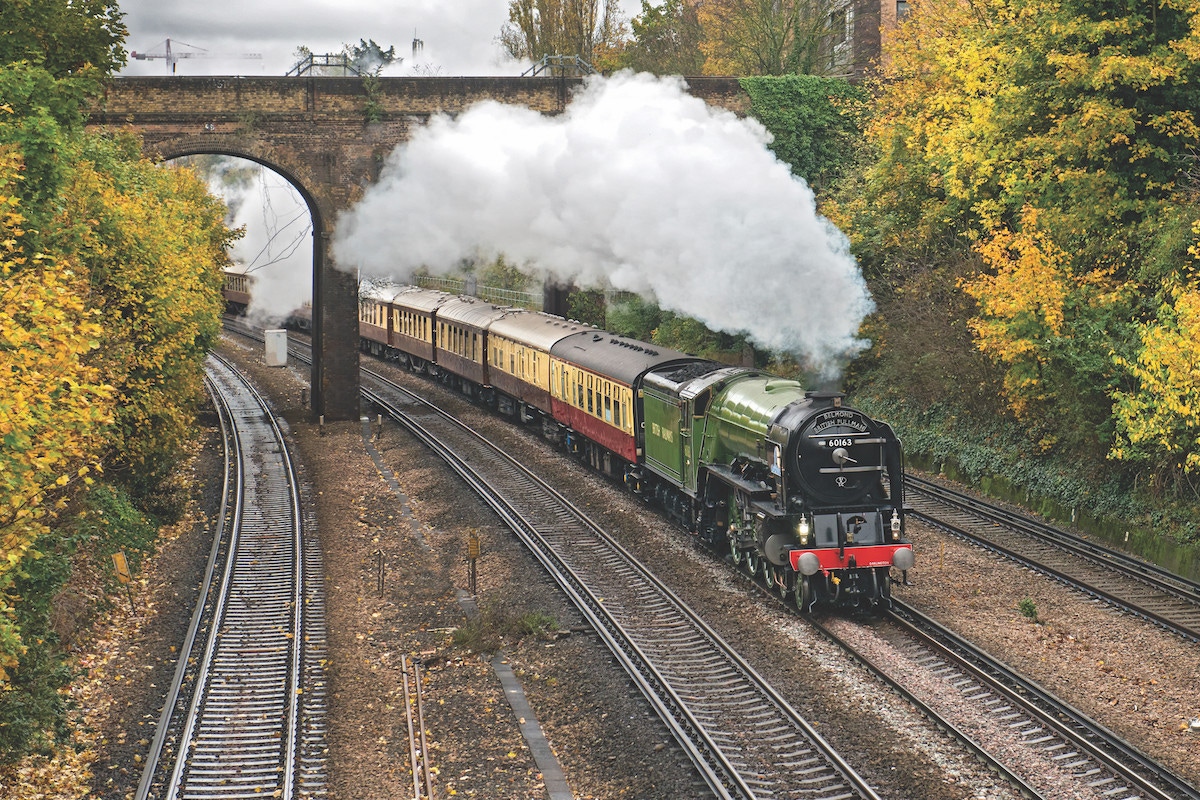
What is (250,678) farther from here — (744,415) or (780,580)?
(744,415)

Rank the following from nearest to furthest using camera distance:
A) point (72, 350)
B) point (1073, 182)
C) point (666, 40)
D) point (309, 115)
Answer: point (72, 350)
point (1073, 182)
point (309, 115)
point (666, 40)

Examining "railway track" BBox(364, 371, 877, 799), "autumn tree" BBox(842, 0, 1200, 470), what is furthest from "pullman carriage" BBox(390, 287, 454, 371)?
"autumn tree" BBox(842, 0, 1200, 470)

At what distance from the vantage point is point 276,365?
4841 cm

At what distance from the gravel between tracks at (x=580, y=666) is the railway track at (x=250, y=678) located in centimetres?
31

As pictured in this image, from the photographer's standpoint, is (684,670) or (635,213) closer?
(684,670)

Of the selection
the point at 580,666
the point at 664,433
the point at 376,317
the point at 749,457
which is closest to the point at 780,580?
the point at 749,457

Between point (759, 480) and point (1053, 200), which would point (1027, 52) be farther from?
point (759, 480)

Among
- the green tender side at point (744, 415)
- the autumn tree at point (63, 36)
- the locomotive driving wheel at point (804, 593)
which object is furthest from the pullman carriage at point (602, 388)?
the autumn tree at point (63, 36)

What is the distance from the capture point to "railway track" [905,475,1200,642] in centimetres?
1719

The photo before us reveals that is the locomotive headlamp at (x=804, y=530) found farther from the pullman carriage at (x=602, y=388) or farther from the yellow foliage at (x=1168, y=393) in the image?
the pullman carriage at (x=602, y=388)

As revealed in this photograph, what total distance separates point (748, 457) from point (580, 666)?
458 centimetres

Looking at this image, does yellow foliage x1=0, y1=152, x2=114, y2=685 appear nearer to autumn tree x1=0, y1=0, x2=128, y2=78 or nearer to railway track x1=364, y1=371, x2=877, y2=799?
railway track x1=364, y1=371, x2=877, y2=799

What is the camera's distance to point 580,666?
14.8 metres

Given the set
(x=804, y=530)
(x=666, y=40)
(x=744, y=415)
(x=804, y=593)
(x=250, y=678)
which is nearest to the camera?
(x=250, y=678)
